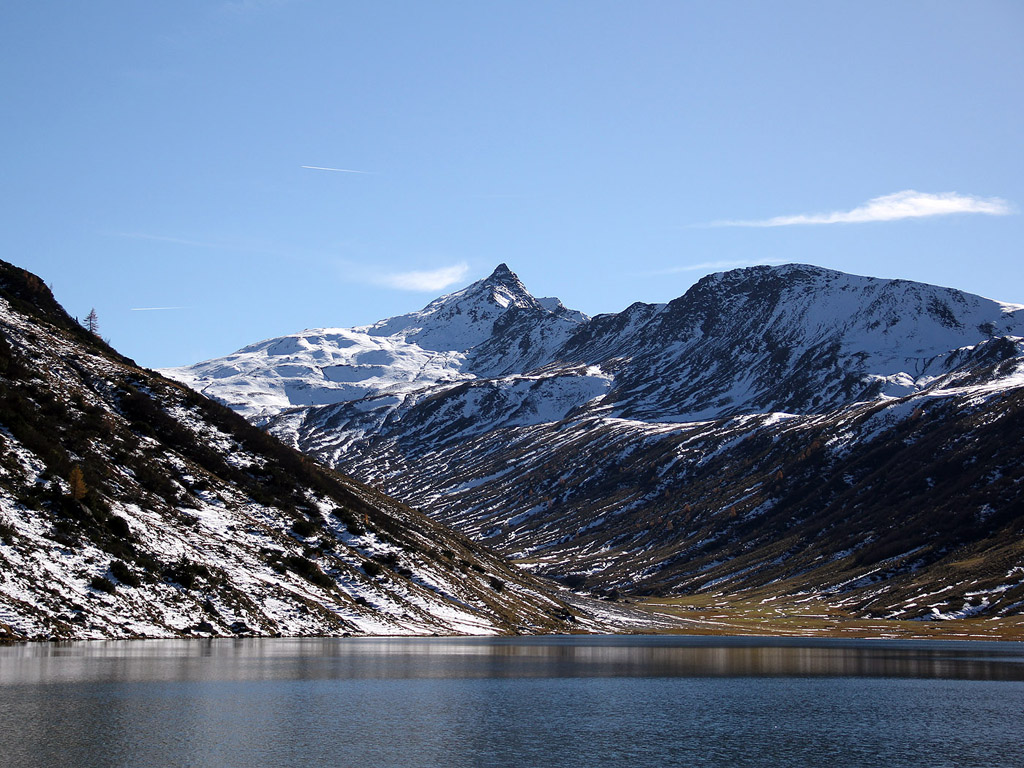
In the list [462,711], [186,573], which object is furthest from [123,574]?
[462,711]

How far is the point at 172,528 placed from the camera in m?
121

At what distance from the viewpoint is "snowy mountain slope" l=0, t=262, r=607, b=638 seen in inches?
3898

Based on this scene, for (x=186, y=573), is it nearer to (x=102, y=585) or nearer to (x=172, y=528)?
(x=172, y=528)

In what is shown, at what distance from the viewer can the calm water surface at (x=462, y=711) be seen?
160 ft

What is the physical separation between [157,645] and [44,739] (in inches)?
2224

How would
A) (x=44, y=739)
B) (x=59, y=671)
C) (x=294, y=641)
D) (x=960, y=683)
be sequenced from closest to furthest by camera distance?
(x=44, y=739) → (x=59, y=671) → (x=960, y=683) → (x=294, y=641)

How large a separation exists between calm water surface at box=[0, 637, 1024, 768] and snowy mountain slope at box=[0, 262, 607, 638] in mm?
5968

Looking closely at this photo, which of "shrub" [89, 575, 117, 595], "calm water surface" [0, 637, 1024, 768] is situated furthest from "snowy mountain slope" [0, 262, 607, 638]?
"calm water surface" [0, 637, 1024, 768]

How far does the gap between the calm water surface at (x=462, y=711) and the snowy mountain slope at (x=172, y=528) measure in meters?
5.97

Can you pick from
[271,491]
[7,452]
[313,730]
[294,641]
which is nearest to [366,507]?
[271,491]

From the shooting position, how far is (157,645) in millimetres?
100750

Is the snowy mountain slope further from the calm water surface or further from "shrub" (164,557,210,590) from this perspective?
the calm water surface

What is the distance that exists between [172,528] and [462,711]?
70032 mm

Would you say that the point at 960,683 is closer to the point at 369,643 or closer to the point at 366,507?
the point at 369,643
